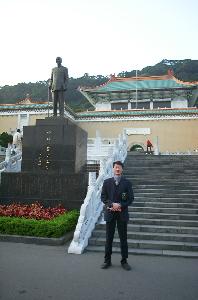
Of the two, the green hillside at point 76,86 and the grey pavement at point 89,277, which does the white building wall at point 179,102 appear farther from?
the grey pavement at point 89,277

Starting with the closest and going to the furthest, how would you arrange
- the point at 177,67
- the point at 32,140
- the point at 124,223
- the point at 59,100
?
the point at 124,223
the point at 32,140
the point at 59,100
the point at 177,67

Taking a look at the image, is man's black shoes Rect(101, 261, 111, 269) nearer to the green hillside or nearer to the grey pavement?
the grey pavement

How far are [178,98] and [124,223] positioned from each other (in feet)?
86.5

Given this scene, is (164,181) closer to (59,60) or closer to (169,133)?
(59,60)

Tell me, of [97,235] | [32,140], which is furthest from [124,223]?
[32,140]

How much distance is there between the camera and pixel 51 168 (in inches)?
382

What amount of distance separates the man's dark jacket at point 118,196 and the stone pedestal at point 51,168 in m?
3.47

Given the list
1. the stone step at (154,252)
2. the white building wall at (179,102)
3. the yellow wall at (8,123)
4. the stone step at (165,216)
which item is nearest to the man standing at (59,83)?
the stone step at (165,216)

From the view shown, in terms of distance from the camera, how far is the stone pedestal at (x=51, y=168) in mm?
8789

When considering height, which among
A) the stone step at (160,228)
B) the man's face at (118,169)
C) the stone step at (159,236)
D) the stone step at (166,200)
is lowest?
the stone step at (159,236)

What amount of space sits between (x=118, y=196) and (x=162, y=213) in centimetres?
330

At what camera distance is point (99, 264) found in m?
5.29

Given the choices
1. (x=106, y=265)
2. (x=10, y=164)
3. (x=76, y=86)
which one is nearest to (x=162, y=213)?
(x=106, y=265)

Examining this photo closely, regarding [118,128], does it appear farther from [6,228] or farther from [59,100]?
[6,228]
